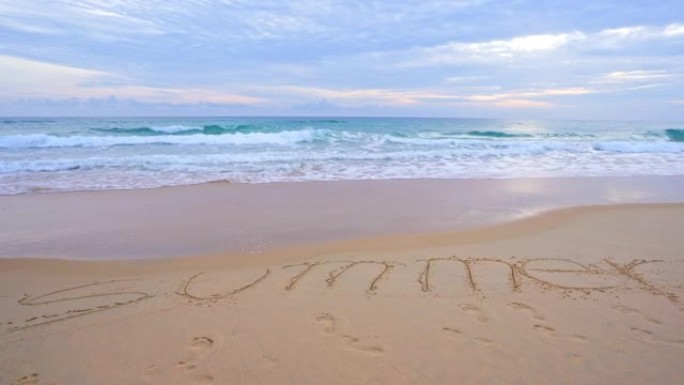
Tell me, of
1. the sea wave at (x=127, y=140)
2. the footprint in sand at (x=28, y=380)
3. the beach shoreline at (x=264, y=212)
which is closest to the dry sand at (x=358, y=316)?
the footprint in sand at (x=28, y=380)

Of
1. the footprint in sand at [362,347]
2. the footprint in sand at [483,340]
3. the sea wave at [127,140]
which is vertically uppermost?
the sea wave at [127,140]

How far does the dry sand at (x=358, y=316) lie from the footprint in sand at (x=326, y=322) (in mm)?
17

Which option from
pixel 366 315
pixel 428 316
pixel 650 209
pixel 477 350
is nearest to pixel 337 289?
pixel 366 315

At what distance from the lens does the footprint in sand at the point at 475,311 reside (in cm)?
334

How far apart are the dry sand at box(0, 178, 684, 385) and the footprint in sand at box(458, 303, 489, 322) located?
0.7 inches

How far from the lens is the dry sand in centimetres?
Answer: 270

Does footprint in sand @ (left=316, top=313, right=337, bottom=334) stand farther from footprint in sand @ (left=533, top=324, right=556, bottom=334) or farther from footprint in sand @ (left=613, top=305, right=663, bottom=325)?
footprint in sand @ (left=613, top=305, right=663, bottom=325)

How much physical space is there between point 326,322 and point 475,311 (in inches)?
53.7

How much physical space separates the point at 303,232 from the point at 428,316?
3.07 meters

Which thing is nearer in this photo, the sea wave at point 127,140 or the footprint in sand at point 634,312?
the footprint in sand at point 634,312

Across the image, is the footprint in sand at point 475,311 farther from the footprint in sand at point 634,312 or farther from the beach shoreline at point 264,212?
the beach shoreline at point 264,212

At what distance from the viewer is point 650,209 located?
7.40 m

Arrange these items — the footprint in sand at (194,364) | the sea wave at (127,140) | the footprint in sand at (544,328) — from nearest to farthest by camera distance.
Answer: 1. the footprint in sand at (194,364)
2. the footprint in sand at (544,328)
3. the sea wave at (127,140)

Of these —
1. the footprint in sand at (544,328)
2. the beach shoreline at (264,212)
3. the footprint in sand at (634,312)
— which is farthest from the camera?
the beach shoreline at (264,212)
